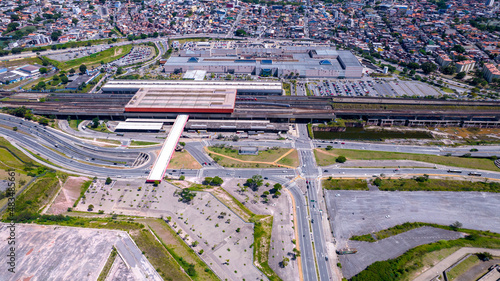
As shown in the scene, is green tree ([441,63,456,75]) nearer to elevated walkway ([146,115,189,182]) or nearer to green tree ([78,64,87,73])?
elevated walkway ([146,115,189,182])

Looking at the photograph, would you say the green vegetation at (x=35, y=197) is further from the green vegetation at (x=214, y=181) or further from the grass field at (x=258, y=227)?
the grass field at (x=258, y=227)

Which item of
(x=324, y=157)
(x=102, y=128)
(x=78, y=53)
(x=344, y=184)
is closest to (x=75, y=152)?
(x=102, y=128)

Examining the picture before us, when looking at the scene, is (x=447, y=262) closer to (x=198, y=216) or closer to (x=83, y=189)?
(x=198, y=216)

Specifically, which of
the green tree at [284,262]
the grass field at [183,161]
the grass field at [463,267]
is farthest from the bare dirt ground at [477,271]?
the grass field at [183,161]

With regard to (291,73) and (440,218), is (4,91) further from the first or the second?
(440,218)

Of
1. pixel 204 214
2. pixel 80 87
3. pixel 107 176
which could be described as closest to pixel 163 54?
pixel 80 87

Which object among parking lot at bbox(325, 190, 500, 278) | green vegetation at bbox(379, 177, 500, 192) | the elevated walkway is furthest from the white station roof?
green vegetation at bbox(379, 177, 500, 192)
